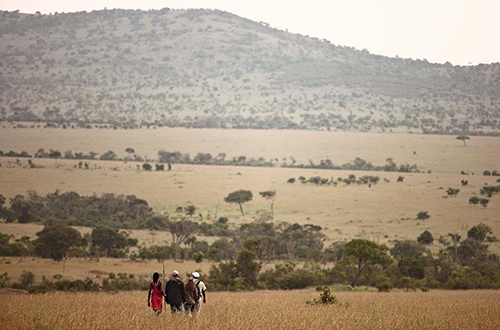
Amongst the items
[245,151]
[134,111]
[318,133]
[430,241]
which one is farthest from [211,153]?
[430,241]

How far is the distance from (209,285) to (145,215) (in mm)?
30255

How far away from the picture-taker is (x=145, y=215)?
2532 inches

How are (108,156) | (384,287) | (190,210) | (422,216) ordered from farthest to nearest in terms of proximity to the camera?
(108,156), (190,210), (422,216), (384,287)

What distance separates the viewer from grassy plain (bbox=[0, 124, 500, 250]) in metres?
65.4

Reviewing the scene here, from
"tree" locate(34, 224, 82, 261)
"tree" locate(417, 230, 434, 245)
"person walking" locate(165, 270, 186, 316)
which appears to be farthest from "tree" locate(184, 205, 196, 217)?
"person walking" locate(165, 270, 186, 316)

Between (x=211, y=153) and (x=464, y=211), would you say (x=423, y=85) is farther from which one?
(x=464, y=211)

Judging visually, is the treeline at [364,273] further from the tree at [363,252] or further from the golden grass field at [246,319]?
the golden grass field at [246,319]

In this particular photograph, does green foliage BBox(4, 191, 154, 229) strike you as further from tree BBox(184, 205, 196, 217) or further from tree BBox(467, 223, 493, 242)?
tree BBox(467, 223, 493, 242)

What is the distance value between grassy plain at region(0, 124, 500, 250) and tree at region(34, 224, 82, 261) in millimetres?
12976

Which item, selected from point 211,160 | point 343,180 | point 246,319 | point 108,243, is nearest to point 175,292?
point 246,319

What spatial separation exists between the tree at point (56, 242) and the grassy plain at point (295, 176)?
13.0 m

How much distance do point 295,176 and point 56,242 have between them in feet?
183

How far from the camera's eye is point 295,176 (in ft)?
308

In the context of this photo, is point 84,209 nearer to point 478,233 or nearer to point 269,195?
point 269,195
